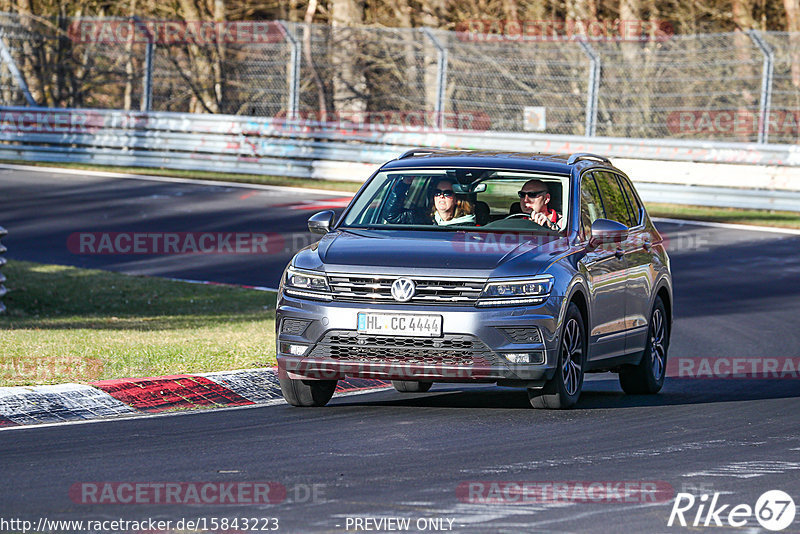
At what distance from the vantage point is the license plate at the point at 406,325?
8.73 meters

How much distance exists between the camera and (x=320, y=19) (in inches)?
1933

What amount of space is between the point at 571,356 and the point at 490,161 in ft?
5.64

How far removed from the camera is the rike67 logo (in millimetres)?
6188

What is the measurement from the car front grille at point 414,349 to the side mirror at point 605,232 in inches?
58.1

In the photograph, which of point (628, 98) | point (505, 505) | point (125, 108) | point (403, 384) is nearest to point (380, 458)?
point (505, 505)

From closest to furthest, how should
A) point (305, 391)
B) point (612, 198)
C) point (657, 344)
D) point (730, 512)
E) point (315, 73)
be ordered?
1. point (730, 512)
2. point (305, 391)
3. point (612, 198)
4. point (657, 344)
5. point (315, 73)

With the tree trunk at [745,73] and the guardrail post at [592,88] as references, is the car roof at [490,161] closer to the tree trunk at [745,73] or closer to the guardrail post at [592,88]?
the tree trunk at [745,73]

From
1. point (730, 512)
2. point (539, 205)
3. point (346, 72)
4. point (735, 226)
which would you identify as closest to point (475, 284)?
point (539, 205)

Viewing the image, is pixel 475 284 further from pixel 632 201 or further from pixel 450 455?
pixel 632 201

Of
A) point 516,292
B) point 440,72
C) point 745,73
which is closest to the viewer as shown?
point 516,292

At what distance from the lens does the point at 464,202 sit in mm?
10023

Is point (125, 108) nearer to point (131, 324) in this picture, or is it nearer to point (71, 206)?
point (71, 206)

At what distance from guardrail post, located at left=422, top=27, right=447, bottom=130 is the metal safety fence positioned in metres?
0.03

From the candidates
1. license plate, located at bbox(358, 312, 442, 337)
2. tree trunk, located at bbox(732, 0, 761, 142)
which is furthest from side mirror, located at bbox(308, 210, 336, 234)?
tree trunk, located at bbox(732, 0, 761, 142)
